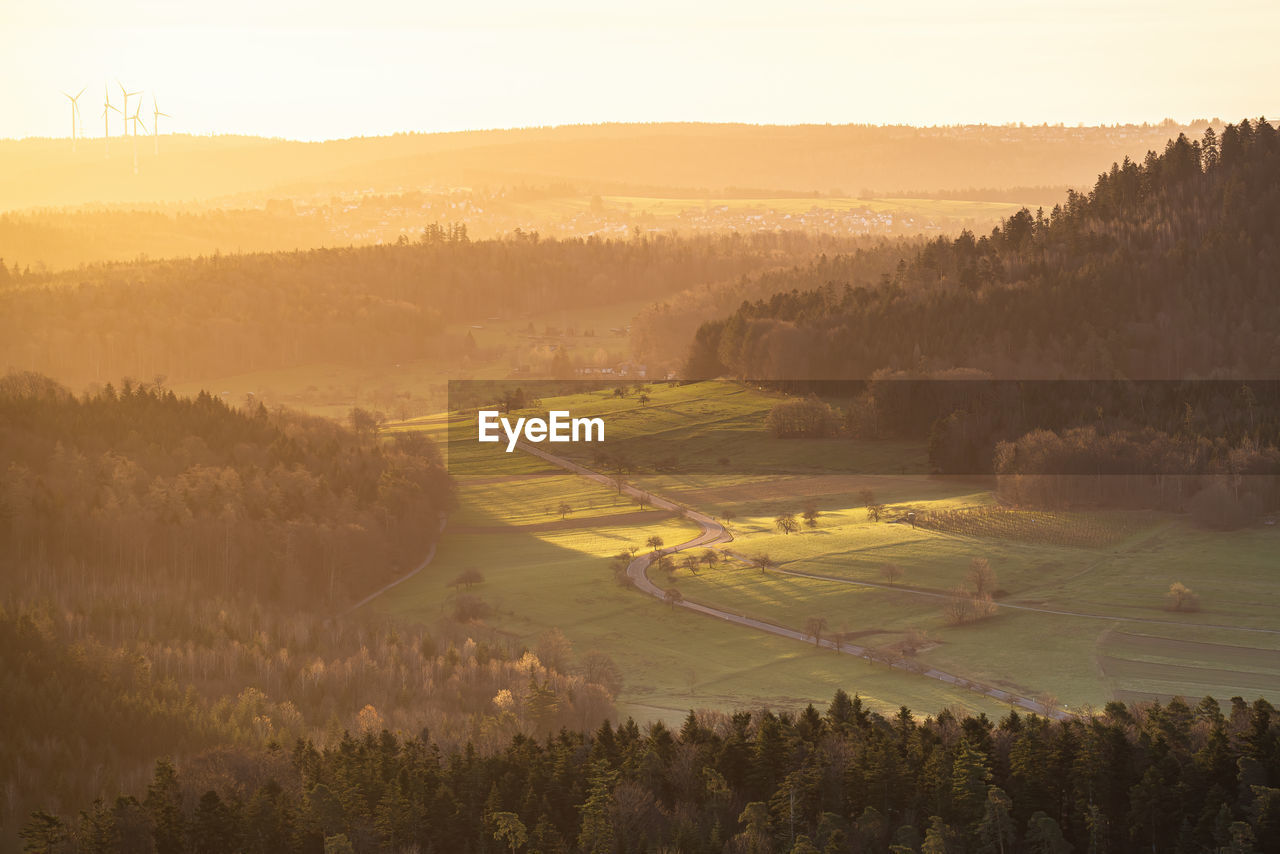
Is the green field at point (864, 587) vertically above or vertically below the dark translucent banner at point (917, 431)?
below

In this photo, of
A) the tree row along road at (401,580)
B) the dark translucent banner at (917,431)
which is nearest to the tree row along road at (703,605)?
the dark translucent banner at (917,431)

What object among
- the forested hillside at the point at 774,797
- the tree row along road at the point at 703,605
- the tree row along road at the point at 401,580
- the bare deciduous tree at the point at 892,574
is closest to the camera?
the forested hillside at the point at 774,797

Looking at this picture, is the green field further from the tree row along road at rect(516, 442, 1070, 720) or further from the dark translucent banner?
the dark translucent banner

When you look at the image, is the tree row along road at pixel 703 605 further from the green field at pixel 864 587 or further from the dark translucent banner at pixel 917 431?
the dark translucent banner at pixel 917 431

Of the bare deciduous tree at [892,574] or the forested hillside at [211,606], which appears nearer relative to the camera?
the forested hillside at [211,606]

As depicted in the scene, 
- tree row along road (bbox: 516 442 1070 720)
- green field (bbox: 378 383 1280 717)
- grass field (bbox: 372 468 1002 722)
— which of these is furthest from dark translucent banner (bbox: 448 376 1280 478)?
grass field (bbox: 372 468 1002 722)

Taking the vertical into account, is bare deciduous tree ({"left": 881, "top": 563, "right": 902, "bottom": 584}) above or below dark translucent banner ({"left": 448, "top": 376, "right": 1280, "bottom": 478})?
below
